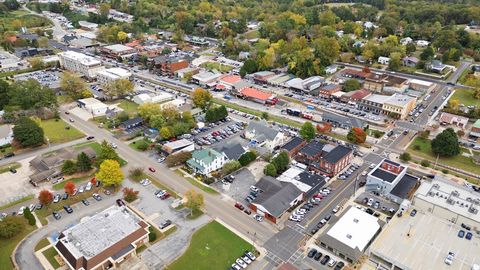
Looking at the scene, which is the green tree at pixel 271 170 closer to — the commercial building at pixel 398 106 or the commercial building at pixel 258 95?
the commercial building at pixel 258 95

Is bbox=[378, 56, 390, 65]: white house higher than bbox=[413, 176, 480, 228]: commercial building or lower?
higher

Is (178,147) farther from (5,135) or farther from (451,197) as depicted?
(451,197)

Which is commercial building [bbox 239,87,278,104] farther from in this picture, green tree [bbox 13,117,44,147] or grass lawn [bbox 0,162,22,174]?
grass lawn [bbox 0,162,22,174]

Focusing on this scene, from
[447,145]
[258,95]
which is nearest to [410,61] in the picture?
[258,95]

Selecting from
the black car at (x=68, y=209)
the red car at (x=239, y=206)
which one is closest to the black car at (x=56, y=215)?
the black car at (x=68, y=209)

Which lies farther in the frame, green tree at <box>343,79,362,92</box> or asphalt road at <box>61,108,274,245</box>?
green tree at <box>343,79,362,92</box>

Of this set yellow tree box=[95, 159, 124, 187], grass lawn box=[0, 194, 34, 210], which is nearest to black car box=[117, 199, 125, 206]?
yellow tree box=[95, 159, 124, 187]
